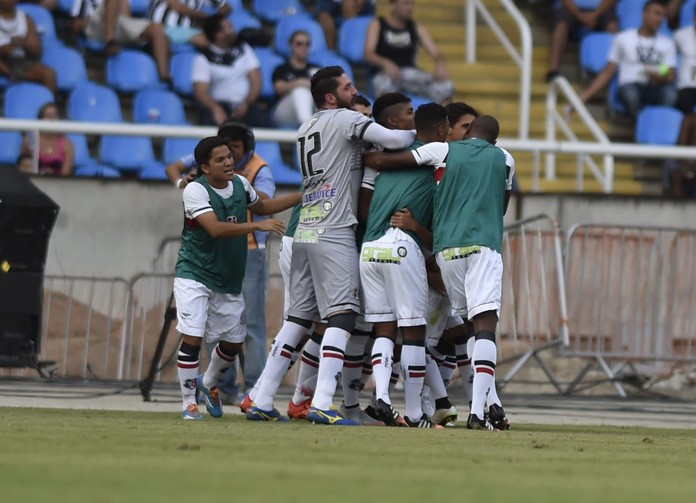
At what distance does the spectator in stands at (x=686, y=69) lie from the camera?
20375mm

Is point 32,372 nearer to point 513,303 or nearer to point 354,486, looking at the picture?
point 513,303

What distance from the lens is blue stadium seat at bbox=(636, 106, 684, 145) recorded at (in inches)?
787

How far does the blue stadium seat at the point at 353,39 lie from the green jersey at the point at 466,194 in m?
9.38

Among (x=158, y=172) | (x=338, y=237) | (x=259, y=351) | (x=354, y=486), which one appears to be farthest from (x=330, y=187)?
(x=158, y=172)

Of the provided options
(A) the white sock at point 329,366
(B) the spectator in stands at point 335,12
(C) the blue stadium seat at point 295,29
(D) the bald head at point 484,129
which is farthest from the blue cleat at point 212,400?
(B) the spectator in stands at point 335,12

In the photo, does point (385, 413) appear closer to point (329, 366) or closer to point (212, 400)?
point (329, 366)

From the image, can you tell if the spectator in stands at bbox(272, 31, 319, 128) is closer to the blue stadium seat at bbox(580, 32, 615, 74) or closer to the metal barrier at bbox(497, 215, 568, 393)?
the metal barrier at bbox(497, 215, 568, 393)

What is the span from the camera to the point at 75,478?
19.9 feet

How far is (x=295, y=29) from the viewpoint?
64.4ft

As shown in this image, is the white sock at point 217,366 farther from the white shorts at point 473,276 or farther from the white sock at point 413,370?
the white shorts at point 473,276

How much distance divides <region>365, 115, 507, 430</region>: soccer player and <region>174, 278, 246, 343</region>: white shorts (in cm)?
149

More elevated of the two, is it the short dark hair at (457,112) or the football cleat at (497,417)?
the short dark hair at (457,112)

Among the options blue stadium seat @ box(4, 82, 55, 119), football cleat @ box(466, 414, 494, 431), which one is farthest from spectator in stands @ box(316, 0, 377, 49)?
football cleat @ box(466, 414, 494, 431)

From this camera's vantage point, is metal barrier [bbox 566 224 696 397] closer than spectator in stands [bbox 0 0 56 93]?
Yes
